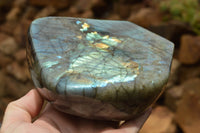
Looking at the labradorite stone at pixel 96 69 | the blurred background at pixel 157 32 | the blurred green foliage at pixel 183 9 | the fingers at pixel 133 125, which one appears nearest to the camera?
the labradorite stone at pixel 96 69

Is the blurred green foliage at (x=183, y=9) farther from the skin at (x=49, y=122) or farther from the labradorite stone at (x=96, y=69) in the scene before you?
the skin at (x=49, y=122)

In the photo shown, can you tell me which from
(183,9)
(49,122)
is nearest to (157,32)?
(183,9)

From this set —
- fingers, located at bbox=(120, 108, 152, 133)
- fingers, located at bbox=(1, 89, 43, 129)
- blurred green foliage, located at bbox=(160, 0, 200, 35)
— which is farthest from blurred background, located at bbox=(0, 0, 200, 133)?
fingers, located at bbox=(1, 89, 43, 129)

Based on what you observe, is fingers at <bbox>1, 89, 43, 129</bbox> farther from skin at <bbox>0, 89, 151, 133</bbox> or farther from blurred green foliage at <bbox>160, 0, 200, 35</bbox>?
blurred green foliage at <bbox>160, 0, 200, 35</bbox>

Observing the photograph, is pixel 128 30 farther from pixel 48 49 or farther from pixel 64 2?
pixel 64 2

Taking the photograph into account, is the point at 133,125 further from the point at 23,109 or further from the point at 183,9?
the point at 183,9

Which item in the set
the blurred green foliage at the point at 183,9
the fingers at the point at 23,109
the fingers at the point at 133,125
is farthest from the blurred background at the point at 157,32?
the fingers at the point at 23,109
